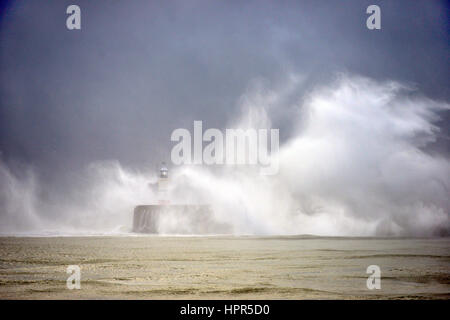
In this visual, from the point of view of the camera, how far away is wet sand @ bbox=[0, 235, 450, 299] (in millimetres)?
11953

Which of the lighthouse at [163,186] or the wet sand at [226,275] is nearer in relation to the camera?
the wet sand at [226,275]

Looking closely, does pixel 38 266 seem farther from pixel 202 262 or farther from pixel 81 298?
pixel 81 298

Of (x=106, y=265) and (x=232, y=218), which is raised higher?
(x=232, y=218)

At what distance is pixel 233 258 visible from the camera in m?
21.2

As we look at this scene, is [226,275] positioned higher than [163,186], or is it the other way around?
[163,186]

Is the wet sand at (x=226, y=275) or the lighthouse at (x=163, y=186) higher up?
the lighthouse at (x=163, y=186)

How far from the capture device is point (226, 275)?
1552cm

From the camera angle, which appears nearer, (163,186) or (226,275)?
(226,275)

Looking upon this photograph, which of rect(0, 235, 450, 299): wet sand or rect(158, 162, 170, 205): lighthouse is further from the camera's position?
rect(158, 162, 170, 205): lighthouse

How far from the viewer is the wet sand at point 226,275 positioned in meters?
12.0

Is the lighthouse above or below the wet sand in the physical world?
above
